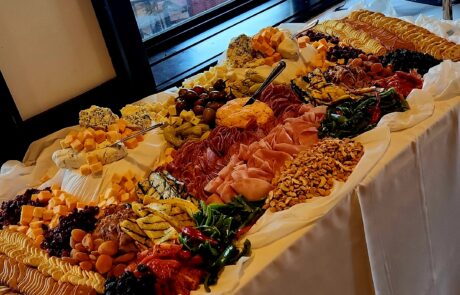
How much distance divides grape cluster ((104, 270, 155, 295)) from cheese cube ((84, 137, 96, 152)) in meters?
0.79

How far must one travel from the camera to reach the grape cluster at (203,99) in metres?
1.99

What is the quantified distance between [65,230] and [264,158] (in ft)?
2.09

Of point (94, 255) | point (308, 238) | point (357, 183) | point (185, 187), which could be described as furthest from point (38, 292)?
point (357, 183)

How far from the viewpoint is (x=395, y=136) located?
164 cm

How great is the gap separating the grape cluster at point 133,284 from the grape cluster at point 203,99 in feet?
2.85

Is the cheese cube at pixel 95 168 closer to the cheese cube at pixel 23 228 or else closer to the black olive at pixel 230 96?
the cheese cube at pixel 23 228

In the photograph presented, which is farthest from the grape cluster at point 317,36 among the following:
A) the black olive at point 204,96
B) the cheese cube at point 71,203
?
the cheese cube at point 71,203

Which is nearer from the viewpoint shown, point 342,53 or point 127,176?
point 127,176

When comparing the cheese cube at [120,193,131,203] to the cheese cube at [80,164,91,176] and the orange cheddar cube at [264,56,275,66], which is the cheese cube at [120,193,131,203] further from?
the orange cheddar cube at [264,56,275,66]

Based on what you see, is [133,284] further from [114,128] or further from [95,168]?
[114,128]

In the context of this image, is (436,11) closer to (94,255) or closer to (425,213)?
(425,213)

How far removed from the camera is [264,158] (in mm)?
1603

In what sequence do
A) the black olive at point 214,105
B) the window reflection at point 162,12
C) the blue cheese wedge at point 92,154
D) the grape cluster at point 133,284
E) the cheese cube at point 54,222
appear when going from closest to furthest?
1. the grape cluster at point 133,284
2. the cheese cube at point 54,222
3. the blue cheese wedge at point 92,154
4. the black olive at point 214,105
5. the window reflection at point 162,12

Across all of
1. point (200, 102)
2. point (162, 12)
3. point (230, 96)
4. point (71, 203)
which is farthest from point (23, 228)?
point (162, 12)
